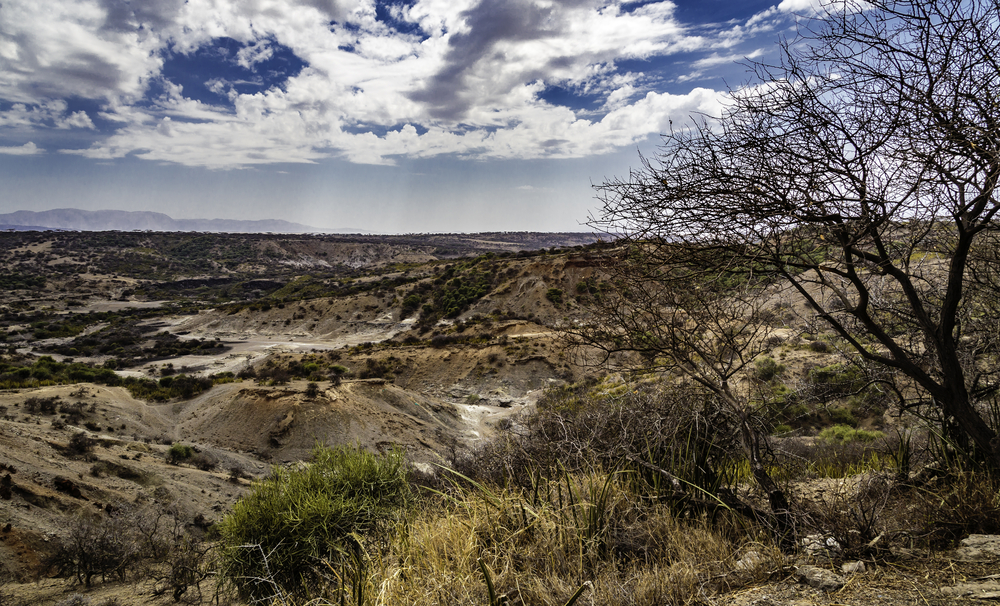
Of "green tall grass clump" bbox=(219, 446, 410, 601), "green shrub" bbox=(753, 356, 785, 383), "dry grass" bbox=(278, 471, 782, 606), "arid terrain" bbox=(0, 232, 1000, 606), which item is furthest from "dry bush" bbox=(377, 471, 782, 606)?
"green shrub" bbox=(753, 356, 785, 383)

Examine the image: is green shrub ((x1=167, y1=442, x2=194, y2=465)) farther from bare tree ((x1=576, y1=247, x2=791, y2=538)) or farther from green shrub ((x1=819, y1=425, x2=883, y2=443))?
green shrub ((x1=819, y1=425, x2=883, y2=443))

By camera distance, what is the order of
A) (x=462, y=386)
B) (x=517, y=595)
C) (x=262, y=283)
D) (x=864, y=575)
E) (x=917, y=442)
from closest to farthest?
(x=864, y=575) → (x=517, y=595) → (x=917, y=442) → (x=462, y=386) → (x=262, y=283)

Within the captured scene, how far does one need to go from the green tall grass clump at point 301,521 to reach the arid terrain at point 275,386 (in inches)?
83.0

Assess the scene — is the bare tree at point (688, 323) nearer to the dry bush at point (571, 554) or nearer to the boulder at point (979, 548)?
the dry bush at point (571, 554)

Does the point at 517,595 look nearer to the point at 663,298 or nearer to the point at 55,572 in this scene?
the point at 663,298

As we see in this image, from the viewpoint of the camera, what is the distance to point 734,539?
3676 mm

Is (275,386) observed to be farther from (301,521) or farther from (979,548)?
(979,548)

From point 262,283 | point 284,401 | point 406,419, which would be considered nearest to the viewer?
point 284,401

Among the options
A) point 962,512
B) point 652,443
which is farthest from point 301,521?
point 962,512

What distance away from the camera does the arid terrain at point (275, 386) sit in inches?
371

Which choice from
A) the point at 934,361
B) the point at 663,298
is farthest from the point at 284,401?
the point at 934,361

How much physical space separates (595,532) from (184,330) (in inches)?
2458

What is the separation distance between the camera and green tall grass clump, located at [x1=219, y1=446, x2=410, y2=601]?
612cm

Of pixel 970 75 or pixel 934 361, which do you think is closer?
pixel 970 75
